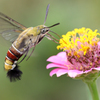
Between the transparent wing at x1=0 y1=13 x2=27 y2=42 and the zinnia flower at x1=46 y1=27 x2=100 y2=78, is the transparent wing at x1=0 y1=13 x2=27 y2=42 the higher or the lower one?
the higher one

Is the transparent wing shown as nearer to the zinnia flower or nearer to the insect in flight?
the insect in flight

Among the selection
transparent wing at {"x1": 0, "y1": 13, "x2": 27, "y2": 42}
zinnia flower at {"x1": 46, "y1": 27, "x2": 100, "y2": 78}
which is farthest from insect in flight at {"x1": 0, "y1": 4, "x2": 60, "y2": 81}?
zinnia flower at {"x1": 46, "y1": 27, "x2": 100, "y2": 78}

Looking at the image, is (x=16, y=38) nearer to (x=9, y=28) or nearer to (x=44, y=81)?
(x=9, y=28)

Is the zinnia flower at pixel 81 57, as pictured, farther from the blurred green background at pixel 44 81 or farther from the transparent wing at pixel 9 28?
the blurred green background at pixel 44 81

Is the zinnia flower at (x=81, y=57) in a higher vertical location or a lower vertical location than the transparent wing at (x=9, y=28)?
lower

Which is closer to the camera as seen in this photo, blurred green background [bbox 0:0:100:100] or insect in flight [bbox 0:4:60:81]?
insect in flight [bbox 0:4:60:81]

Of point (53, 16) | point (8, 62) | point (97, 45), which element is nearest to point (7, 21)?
point (8, 62)

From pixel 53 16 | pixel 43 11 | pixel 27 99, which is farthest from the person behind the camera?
pixel 43 11

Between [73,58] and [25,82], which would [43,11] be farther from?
[73,58]

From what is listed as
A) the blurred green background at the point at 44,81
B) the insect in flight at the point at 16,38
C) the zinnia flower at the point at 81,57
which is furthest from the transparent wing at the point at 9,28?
the blurred green background at the point at 44,81
